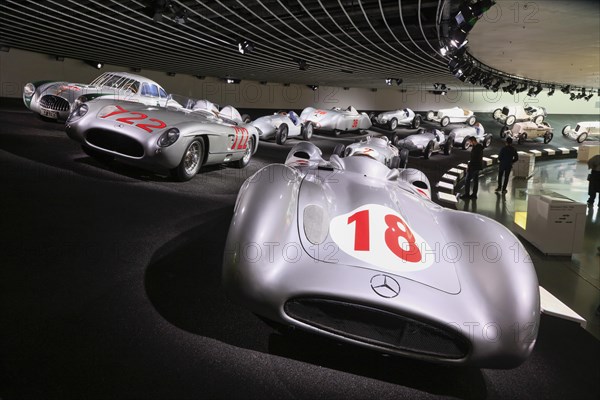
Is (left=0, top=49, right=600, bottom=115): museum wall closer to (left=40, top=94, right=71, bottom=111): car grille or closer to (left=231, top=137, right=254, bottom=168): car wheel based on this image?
(left=40, top=94, right=71, bottom=111): car grille

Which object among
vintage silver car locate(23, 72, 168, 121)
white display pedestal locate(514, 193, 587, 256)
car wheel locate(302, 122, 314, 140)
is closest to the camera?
white display pedestal locate(514, 193, 587, 256)

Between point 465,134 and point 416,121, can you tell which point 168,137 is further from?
point 416,121

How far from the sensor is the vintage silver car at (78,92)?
7078 mm

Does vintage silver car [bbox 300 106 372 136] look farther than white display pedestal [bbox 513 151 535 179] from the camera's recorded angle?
Yes

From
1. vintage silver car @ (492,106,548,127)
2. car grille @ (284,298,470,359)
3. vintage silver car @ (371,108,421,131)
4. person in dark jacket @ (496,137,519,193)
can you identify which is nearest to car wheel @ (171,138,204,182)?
car grille @ (284,298,470,359)

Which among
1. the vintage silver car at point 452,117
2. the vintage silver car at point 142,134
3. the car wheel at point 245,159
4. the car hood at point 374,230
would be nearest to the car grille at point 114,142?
the vintage silver car at point 142,134

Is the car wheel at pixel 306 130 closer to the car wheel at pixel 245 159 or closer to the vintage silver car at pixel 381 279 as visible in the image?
the car wheel at pixel 245 159

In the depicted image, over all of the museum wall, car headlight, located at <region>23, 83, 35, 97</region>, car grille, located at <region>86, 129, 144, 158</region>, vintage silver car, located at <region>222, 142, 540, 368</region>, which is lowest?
vintage silver car, located at <region>222, 142, 540, 368</region>

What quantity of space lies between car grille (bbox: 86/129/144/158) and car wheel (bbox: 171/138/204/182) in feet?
1.54

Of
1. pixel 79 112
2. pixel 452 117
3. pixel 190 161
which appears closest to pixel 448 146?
pixel 452 117

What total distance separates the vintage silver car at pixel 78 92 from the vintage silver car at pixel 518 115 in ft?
49.6

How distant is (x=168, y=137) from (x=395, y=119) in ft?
44.1

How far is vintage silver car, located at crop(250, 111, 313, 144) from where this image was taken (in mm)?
10372

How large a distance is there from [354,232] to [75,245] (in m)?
1.93
